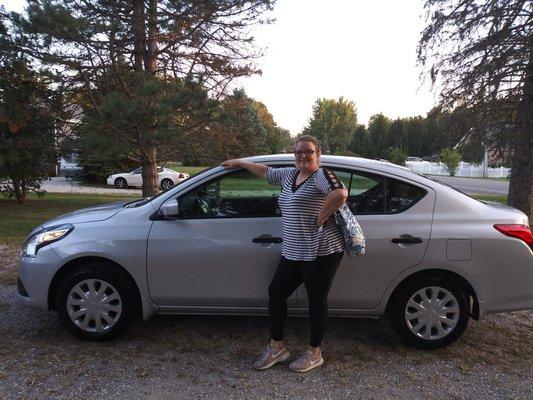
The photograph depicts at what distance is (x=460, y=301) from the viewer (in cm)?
404

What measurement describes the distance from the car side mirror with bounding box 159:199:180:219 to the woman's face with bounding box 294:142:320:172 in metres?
1.13

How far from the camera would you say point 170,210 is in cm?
404

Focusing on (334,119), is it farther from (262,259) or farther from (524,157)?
(262,259)

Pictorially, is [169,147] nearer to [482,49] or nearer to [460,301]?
[482,49]

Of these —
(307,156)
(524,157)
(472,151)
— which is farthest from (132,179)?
(307,156)

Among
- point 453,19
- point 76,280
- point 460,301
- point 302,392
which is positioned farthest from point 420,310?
point 453,19

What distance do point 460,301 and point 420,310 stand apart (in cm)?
33

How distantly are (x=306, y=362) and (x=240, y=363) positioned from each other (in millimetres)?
523

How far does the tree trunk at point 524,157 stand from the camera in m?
10.1

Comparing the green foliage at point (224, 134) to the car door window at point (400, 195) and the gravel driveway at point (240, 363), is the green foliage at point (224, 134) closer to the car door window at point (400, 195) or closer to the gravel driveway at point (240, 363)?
the gravel driveway at point (240, 363)

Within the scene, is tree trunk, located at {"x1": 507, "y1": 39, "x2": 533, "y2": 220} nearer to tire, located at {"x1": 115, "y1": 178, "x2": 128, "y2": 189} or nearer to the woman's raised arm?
the woman's raised arm

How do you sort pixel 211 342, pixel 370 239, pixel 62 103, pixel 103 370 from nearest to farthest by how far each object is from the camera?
1. pixel 103 370
2. pixel 370 239
3. pixel 211 342
4. pixel 62 103

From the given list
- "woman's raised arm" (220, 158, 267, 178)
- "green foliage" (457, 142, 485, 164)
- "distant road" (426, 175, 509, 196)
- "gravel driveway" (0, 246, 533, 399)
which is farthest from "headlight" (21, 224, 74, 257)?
"distant road" (426, 175, 509, 196)

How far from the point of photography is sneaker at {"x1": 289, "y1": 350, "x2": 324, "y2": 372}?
3688mm
